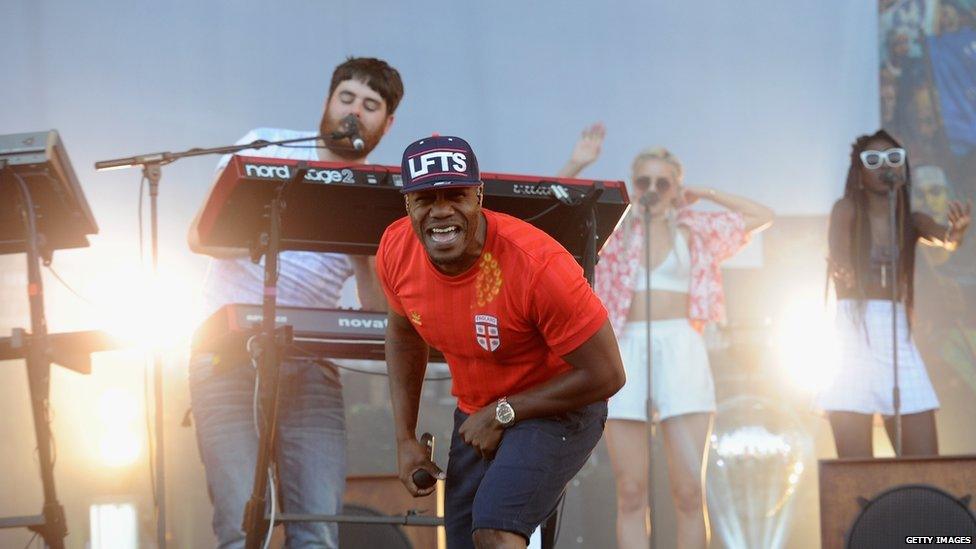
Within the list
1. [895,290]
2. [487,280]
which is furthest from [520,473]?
[895,290]

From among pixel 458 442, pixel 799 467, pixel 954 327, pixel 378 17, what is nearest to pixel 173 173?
pixel 378 17

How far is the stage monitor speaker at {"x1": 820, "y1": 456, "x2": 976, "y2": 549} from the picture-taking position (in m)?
4.39

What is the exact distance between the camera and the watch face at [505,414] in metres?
2.73

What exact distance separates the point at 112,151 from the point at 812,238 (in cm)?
379

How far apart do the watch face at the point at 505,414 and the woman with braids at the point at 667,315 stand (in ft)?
8.26

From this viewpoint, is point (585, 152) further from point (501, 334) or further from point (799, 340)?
point (501, 334)

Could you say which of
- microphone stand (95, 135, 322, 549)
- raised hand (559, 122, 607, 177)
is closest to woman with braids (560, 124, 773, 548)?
raised hand (559, 122, 607, 177)

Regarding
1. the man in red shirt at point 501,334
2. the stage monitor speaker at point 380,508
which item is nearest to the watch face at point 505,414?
the man in red shirt at point 501,334

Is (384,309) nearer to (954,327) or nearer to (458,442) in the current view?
(458,442)

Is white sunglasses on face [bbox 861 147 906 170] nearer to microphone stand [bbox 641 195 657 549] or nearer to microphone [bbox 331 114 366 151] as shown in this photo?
microphone stand [bbox 641 195 657 549]

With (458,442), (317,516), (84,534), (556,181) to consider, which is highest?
(556,181)

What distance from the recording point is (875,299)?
17.3ft

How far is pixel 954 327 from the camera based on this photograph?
274 inches

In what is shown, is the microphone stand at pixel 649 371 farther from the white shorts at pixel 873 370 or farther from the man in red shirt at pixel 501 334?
the man in red shirt at pixel 501 334
